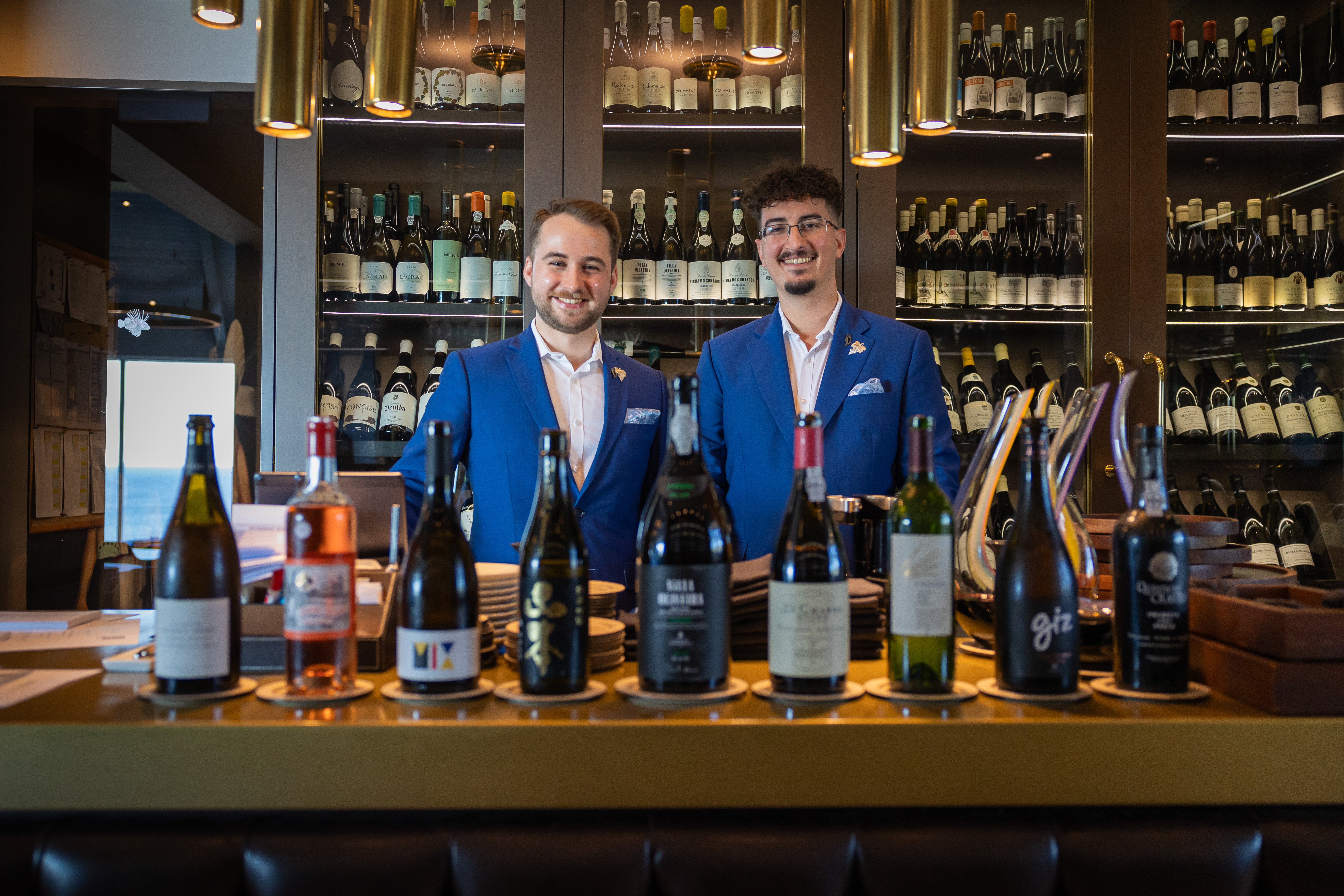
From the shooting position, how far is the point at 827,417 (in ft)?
7.34

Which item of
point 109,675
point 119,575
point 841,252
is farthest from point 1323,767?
point 119,575

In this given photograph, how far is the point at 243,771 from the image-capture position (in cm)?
79

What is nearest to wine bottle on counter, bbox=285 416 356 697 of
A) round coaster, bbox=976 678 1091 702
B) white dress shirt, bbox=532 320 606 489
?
round coaster, bbox=976 678 1091 702

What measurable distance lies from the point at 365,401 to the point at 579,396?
2.70 feet

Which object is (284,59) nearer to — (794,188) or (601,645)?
(601,645)

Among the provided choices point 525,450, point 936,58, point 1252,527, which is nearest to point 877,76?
point 936,58

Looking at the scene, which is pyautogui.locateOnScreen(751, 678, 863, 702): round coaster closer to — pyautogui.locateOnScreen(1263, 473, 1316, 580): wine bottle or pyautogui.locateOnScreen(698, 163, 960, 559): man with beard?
pyautogui.locateOnScreen(698, 163, 960, 559): man with beard

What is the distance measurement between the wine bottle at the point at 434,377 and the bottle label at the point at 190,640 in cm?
193

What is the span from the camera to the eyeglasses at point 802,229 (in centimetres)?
227

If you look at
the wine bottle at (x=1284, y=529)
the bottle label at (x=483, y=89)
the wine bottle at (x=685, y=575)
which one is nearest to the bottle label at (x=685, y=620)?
the wine bottle at (x=685, y=575)

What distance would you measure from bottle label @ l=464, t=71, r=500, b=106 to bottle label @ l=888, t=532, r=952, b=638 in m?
2.27

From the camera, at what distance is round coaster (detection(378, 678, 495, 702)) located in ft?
2.87

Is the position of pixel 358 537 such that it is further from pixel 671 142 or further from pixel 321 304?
pixel 671 142

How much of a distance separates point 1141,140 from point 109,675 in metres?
2.84
